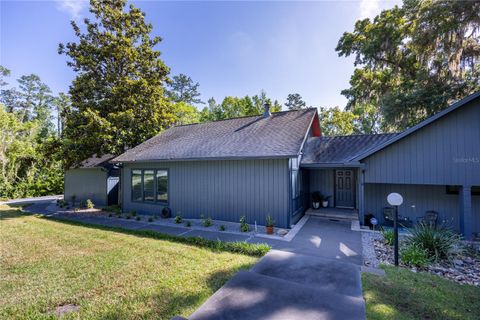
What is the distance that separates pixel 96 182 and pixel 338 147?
573 inches

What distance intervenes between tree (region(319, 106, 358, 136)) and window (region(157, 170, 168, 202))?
22163mm

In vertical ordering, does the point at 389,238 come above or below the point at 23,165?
below

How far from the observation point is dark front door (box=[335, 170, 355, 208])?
410 inches

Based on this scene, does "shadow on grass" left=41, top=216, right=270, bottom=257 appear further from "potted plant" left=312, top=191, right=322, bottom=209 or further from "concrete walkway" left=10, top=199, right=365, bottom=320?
"potted plant" left=312, top=191, right=322, bottom=209

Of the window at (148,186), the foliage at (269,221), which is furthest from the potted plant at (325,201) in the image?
the window at (148,186)

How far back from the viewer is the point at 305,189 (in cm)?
1043

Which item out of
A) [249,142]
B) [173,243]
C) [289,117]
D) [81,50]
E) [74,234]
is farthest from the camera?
[81,50]

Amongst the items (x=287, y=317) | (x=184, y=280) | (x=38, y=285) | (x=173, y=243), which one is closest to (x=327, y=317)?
(x=287, y=317)

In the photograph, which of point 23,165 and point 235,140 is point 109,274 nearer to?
point 235,140

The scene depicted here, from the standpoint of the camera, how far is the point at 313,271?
4.59m

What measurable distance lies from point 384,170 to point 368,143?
8.68 ft

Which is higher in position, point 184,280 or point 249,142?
point 249,142

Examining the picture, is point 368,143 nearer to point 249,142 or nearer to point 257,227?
point 249,142

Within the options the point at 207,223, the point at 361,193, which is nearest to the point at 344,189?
the point at 361,193
